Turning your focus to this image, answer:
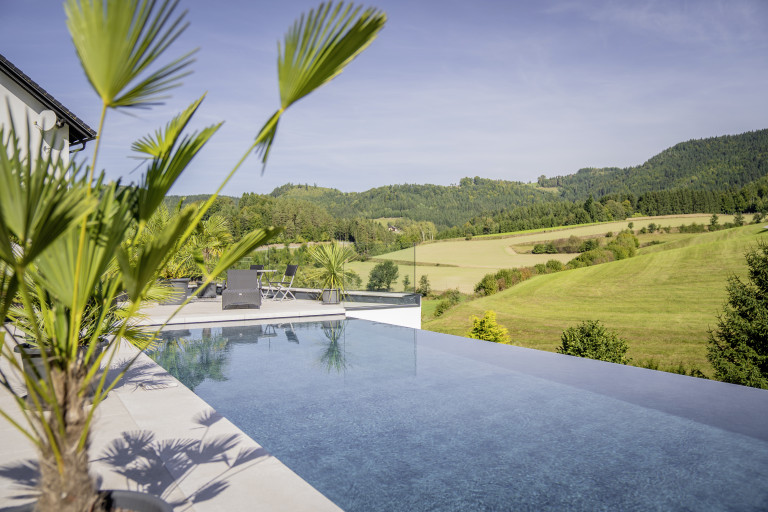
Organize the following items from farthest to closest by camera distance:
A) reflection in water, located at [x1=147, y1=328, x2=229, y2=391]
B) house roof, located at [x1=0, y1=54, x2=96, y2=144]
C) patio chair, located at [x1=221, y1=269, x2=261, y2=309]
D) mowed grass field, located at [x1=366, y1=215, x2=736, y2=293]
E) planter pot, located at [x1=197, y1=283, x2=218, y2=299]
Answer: mowed grass field, located at [x1=366, y1=215, x2=736, y2=293] → planter pot, located at [x1=197, y1=283, x2=218, y2=299] → house roof, located at [x1=0, y1=54, x2=96, y2=144] → patio chair, located at [x1=221, y1=269, x2=261, y2=309] → reflection in water, located at [x1=147, y1=328, x2=229, y2=391]

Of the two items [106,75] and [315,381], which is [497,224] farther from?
[106,75]

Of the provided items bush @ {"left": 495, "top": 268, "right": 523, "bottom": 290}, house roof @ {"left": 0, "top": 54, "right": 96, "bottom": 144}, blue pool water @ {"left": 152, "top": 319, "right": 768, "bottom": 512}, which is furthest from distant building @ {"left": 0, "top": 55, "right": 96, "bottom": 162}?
bush @ {"left": 495, "top": 268, "right": 523, "bottom": 290}

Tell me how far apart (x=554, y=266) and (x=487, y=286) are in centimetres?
537

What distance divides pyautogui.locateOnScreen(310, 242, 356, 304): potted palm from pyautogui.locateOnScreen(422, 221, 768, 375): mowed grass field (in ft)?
70.2

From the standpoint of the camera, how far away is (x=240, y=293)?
10344 millimetres

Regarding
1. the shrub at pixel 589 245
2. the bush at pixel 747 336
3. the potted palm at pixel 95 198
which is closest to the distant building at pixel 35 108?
the potted palm at pixel 95 198

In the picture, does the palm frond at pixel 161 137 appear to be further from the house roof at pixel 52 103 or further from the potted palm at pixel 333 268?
the house roof at pixel 52 103

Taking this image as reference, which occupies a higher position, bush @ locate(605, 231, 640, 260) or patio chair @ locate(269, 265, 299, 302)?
bush @ locate(605, 231, 640, 260)

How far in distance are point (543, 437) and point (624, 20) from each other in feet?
106

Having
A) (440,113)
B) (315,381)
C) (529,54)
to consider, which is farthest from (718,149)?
(315,381)

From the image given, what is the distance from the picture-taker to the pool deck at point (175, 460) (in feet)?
7.95

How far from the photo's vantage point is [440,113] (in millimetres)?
32562

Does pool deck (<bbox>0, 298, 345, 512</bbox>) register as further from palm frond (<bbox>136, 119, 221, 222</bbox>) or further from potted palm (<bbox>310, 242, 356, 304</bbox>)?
potted palm (<bbox>310, 242, 356, 304</bbox>)

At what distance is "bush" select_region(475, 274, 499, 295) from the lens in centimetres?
3809
